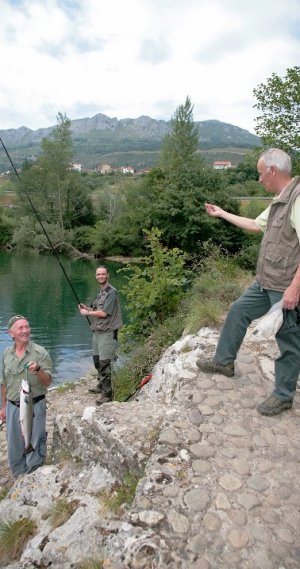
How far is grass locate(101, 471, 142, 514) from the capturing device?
298 centimetres

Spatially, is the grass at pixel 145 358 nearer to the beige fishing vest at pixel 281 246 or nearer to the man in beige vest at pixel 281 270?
the man in beige vest at pixel 281 270

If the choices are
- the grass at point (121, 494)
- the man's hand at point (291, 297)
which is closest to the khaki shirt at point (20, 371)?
the grass at point (121, 494)

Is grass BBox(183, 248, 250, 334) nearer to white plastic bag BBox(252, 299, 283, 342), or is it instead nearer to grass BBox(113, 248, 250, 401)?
grass BBox(113, 248, 250, 401)

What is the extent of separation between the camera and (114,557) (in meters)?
2.45

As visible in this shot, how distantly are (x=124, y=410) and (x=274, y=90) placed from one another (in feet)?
63.0

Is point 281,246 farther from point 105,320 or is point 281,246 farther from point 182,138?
point 182,138

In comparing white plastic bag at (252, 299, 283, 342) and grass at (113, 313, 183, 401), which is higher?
white plastic bag at (252, 299, 283, 342)

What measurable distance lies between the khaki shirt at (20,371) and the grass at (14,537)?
151 cm

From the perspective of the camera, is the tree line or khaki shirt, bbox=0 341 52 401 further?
the tree line

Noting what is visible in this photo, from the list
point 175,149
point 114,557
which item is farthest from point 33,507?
point 175,149

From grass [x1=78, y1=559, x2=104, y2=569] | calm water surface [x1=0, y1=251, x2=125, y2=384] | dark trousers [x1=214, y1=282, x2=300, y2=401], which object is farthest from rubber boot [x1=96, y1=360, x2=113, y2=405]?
grass [x1=78, y1=559, x2=104, y2=569]

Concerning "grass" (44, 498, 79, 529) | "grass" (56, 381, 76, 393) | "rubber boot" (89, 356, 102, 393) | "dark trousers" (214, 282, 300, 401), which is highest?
"dark trousers" (214, 282, 300, 401)

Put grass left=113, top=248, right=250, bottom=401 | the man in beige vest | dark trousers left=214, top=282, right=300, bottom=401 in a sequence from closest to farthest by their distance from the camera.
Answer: the man in beige vest
dark trousers left=214, top=282, right=300, bottom=401
grass left=113, top=248, right=250, bottom=401

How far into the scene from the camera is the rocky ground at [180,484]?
2463 mm
